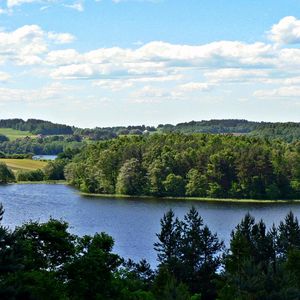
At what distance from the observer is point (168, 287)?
25.1 meters

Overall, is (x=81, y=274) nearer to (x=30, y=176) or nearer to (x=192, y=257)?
(x=192, y=257)

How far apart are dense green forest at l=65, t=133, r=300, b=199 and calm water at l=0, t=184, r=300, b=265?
26.1 feet

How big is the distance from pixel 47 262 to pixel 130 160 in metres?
95.2

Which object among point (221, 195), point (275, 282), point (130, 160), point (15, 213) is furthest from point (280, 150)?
point (275, 282)

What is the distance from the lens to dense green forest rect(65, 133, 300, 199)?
11256 centimetres

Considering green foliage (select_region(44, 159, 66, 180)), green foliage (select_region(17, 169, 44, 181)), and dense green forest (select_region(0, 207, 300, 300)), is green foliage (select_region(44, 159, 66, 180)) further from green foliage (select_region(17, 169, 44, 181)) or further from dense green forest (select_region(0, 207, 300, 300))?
dense green forest (select_region(0, 207, 300, 300))

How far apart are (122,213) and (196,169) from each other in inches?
1374

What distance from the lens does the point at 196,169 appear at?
118812 millimetres

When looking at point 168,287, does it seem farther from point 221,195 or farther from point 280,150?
point 280,150

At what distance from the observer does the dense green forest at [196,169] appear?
4432 inches

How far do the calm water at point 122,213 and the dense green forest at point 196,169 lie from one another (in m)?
7.95

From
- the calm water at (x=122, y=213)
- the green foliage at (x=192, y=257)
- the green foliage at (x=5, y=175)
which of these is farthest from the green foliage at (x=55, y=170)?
the green foliage at (x=192, y=257)

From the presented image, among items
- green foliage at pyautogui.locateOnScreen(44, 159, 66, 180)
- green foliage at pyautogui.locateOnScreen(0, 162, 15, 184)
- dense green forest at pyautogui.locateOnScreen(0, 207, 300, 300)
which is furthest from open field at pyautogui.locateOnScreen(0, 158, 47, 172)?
dense green forest at pyautogui.locateOnScreen(0, 207, 300, 300)

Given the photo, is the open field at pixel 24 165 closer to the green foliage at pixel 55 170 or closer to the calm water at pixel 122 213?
the green foliage at pixel 55 170
